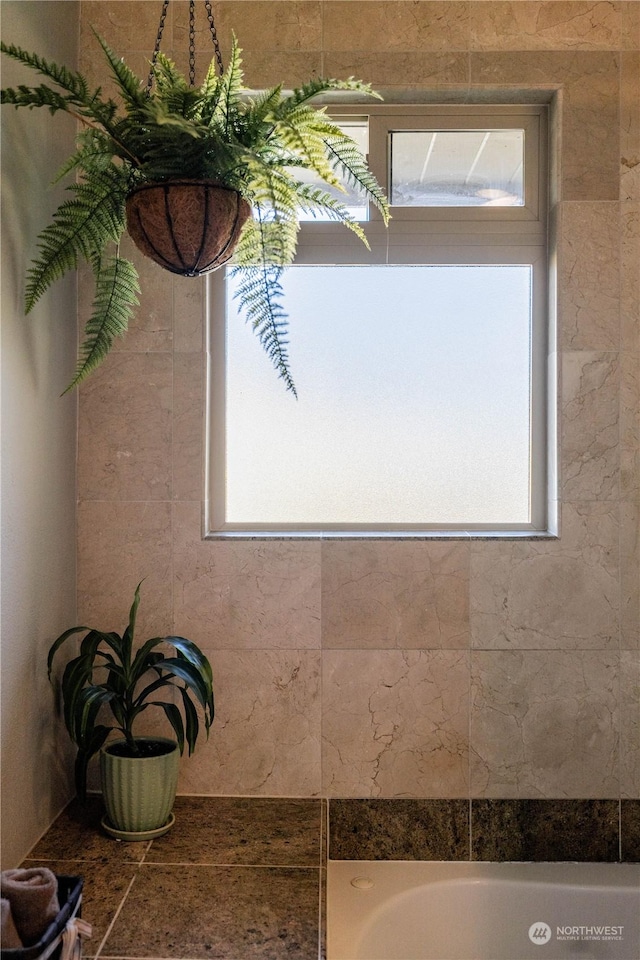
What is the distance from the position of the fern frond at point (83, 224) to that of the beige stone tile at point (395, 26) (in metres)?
0.95

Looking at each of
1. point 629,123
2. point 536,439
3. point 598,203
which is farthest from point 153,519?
point 629,123

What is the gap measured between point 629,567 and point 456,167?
1225 mm

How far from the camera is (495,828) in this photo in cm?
209

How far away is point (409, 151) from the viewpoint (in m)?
2.26

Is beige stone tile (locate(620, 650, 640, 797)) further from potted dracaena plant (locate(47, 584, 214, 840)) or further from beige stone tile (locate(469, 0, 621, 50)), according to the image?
beige stone tile (locate(469, 0, 621, 50))

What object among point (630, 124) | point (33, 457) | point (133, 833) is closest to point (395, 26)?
point (630, 124)

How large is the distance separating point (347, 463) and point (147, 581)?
650mm

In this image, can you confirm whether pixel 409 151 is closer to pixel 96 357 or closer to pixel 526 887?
pixel 96 357

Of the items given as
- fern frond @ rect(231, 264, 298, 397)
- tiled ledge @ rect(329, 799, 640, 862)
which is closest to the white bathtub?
tiled ledge @ rect(329, 799, 640, 862)

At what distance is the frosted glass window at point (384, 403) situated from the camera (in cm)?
226

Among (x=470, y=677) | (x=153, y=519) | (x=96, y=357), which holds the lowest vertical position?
(x=470, y=677)

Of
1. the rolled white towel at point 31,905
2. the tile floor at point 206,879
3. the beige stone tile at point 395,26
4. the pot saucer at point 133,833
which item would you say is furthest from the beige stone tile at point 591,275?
the rolled white towel at point 31,905

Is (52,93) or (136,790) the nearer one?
(52,93)

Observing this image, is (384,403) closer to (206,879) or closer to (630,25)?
(630,25)
